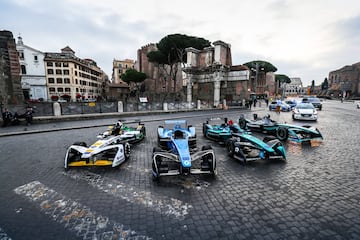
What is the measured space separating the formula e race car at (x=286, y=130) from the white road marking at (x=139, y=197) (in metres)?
6.83

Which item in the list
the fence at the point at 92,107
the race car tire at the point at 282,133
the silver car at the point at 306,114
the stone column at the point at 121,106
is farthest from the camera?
the stone column at the point at 121,106

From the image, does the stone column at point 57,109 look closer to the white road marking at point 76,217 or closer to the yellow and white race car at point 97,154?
the yellow and white race car at point 97,154

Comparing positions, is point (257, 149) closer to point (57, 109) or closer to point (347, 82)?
point (57, 109)

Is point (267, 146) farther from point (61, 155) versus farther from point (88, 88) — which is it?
point (88, 88)

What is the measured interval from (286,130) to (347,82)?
9603 centimetres

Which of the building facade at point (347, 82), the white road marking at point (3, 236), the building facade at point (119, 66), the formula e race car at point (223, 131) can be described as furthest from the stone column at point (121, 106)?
the building facade at point (347, 82)

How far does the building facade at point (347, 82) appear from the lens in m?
68.6

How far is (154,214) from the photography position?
9.86 feet

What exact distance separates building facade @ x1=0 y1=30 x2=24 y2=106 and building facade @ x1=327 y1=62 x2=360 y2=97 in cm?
9209

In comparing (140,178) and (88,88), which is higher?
(88,88)

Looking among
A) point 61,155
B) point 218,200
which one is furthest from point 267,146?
point 61,155

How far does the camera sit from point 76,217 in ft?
9.53

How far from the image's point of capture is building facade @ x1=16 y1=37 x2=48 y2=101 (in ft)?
139

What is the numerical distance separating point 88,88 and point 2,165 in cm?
6075
